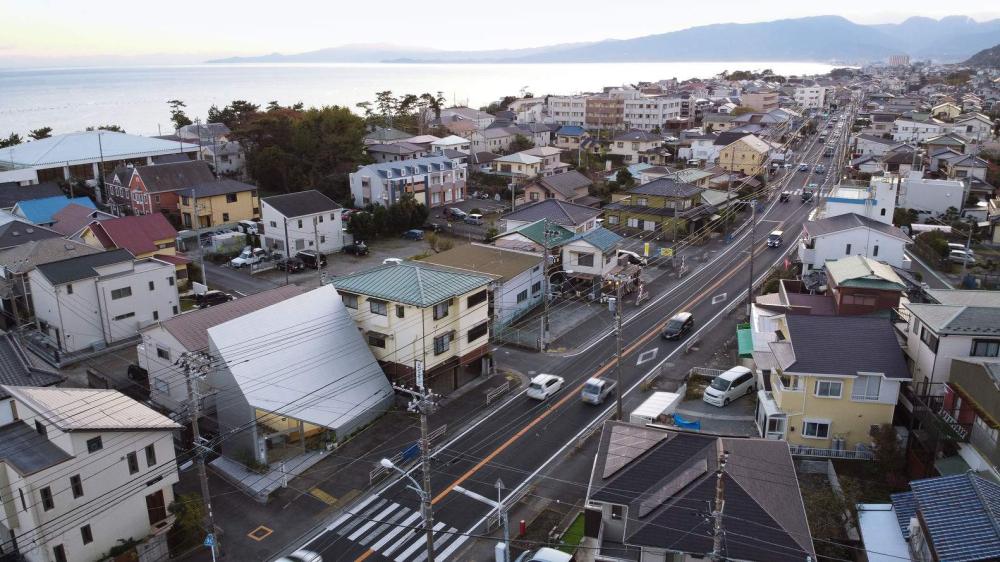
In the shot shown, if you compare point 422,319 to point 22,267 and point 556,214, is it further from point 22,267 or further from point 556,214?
point 22,267

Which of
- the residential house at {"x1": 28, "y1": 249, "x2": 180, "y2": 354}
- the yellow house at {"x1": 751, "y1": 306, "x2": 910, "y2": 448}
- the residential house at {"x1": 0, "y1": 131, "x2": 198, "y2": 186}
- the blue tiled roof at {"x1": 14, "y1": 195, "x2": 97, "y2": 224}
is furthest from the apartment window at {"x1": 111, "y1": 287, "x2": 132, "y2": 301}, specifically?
the residential house at {"x1": 0, "y1": 131, "x2": 198, "y2": 186}

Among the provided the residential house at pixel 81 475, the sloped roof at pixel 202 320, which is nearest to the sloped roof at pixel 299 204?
the sloped roof at pixel 202 320

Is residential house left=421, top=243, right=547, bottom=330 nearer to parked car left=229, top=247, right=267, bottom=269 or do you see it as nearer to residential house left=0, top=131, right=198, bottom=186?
parked car left=229, top=247, right=267, bottom=269

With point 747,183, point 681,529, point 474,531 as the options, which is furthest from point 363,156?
point 681,529

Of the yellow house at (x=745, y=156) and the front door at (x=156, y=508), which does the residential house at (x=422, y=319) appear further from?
the yellow house at (x=745, y=156)

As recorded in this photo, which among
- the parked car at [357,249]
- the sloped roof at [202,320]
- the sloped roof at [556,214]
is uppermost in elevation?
the sloped roof at [556,214]

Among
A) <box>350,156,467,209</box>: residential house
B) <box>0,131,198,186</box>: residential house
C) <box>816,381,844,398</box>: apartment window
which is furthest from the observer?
<box>0,131,198,186</box>: residential house

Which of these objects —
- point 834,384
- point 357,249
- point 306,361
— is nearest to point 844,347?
point 834,384
